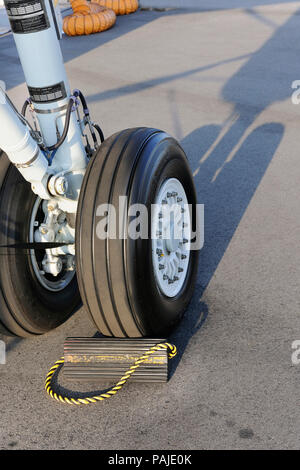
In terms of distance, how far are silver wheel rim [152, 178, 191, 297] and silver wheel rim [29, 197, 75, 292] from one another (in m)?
0.66

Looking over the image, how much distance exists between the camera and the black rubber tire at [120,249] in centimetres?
270

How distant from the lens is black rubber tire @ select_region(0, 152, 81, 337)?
2.98 meters

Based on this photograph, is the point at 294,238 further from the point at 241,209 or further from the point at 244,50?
the point at 244,50

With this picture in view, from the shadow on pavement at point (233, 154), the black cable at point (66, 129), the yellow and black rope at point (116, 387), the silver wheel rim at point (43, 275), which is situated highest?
the black cable at point (66, 129)

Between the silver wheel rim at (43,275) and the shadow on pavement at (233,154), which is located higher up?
the silver wheel rim at (43,275)

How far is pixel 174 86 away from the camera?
8195mm

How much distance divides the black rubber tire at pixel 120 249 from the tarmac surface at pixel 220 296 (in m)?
0.44

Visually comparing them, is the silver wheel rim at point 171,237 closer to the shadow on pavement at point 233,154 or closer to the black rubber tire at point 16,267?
the shadow on pavement at point 233,154

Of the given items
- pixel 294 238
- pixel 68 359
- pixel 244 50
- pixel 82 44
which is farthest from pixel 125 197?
pixel 82 44

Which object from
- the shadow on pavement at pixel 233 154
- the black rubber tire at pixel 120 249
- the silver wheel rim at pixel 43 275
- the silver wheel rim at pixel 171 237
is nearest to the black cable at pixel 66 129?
the black rubber tire at pixel 120 249

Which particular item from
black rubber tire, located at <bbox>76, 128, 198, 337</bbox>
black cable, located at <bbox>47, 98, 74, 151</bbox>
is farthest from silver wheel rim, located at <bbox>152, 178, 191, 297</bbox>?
black cable, located at <bbox>47, 98, 74, 151</bbox>

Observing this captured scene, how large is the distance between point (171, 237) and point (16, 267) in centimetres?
91

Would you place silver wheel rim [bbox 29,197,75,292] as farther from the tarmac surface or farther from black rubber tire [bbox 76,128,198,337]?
black rubber tire [bbox 76,128,198,337]

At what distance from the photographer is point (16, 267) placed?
302 centimetres
